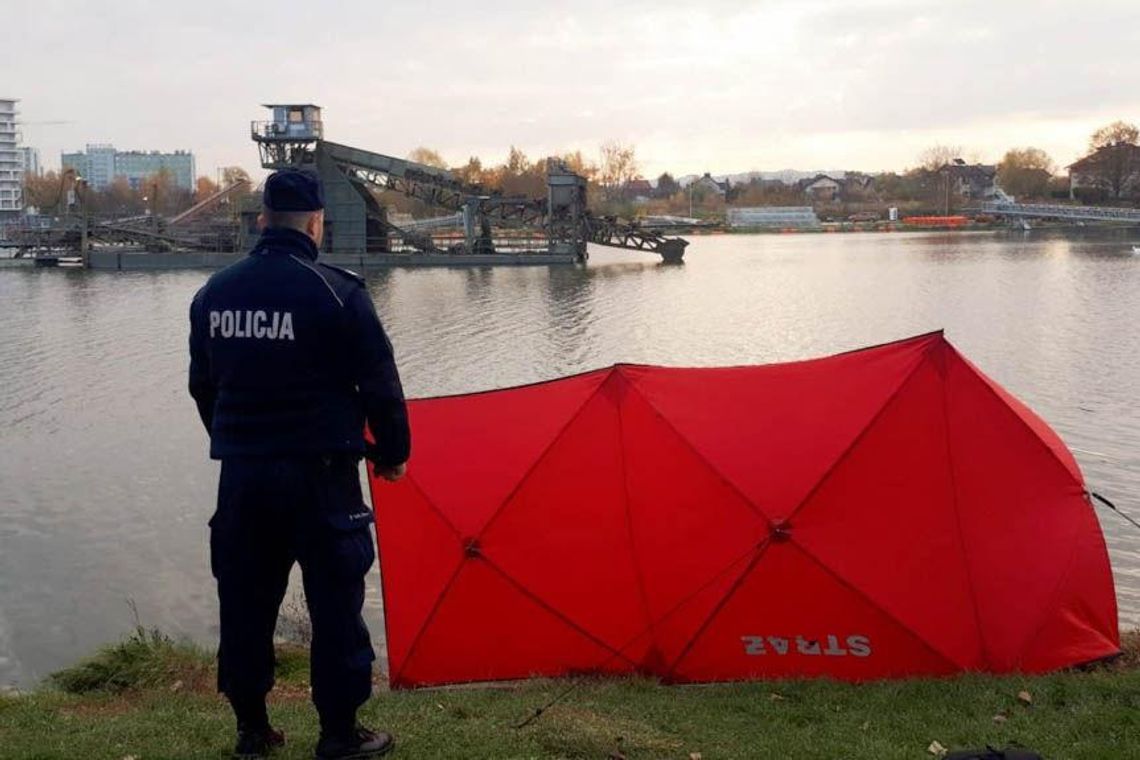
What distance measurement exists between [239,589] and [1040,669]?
5.23 m

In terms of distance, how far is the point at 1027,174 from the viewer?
165875 millimetres

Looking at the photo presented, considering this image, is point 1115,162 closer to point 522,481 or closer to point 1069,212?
point 1069,212

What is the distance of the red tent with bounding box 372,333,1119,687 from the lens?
711cm

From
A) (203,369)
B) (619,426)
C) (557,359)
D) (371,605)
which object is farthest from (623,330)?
(203,369)

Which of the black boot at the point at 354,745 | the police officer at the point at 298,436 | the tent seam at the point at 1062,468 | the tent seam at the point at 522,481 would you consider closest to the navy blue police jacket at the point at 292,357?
the police officer at the point at 298,436

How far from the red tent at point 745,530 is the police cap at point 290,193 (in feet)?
10.1

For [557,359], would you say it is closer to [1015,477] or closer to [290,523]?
[1015,477]

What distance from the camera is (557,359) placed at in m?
27.4

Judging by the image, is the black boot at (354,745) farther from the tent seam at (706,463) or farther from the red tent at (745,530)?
the tent seam at (706,463)

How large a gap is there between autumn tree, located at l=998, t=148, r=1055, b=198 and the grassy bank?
170m

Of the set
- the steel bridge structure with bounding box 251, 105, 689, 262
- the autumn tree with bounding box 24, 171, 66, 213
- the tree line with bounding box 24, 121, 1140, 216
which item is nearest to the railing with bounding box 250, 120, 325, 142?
the steel bridge structure with bounding box 251, 105, 689, 262

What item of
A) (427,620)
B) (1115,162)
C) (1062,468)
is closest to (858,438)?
(1062,468)

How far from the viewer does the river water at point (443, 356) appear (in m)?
12.0

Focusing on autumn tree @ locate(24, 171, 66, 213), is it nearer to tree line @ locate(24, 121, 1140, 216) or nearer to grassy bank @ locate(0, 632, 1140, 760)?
tree line @ locate(24, 121, 1140, 216)
